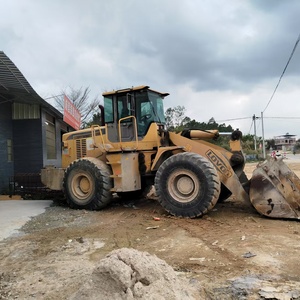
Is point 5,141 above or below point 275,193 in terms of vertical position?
above

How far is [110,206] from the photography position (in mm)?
10922

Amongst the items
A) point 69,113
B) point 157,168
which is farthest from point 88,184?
point 69,113

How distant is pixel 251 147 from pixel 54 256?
215 ft

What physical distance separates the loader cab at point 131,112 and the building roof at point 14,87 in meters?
2.69

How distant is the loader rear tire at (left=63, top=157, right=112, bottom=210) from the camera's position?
10.0 meters

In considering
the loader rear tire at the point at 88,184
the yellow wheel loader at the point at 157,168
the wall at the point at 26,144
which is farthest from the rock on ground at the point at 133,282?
the wall at the point at 26,144

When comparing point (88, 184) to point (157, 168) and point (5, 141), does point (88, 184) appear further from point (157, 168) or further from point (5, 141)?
point (5, 141)

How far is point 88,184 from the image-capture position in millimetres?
10500

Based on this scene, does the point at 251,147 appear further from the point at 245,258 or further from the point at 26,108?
the point at 245,258

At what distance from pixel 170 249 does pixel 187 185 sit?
8.79 feet

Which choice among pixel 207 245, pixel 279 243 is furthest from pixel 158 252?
pixel 279 243

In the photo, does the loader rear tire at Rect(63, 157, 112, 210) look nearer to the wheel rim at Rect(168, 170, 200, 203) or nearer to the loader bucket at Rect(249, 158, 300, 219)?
the wheel rim at Rect(168, 170, 200, 203)

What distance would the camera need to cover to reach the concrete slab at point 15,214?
791 cm

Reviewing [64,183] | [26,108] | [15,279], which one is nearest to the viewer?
[15,279]
